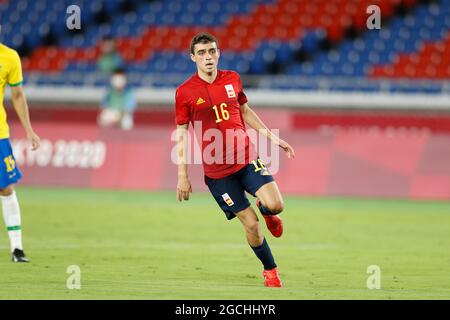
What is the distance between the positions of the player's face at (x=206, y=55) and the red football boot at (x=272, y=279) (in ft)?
6.83

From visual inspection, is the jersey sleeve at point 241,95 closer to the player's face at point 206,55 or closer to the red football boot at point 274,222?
the player's face at point 206,55

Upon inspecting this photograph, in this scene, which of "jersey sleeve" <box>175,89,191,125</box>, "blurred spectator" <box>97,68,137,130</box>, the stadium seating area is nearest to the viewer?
"jersey sleeve" <box>175,89,191,125</box>

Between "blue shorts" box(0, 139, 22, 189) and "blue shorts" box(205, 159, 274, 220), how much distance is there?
8.82ft

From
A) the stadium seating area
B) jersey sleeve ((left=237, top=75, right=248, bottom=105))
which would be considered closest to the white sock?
jersey sleeve ((left=237, top=75, right=248, bottom=105))

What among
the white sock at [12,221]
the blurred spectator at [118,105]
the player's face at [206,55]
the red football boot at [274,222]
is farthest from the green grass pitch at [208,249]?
the blurred spectator at [118,105]

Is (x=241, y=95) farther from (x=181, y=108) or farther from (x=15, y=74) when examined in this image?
(x=15, y=74)

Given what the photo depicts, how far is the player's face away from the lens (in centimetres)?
1062

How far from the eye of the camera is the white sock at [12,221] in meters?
12.4

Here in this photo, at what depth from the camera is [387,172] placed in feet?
71.4

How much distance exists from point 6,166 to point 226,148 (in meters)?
2.89

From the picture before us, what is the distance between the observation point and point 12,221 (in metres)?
12.5

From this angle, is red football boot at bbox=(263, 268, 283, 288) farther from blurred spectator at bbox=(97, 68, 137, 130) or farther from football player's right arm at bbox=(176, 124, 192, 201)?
blurred spectator at bbox=(97, 68, 137, 130)

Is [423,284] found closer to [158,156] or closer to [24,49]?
[158,156]

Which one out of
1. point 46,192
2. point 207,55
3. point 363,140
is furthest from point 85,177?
point 207,55
